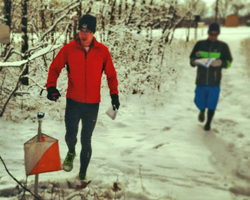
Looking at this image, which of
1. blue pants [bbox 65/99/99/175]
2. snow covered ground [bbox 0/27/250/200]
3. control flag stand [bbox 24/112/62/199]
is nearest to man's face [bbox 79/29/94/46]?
blue pants [bbox 65/99/99/175]

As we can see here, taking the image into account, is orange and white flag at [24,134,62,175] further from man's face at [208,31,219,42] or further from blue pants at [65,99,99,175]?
man's face at [208,31,219,42]

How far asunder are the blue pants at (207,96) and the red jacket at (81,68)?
2.83m

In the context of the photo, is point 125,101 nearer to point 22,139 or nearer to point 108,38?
point 108,38

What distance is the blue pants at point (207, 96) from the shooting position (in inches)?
218

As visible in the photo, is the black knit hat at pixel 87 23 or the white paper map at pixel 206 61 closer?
the black knit hat at pixel 87 23

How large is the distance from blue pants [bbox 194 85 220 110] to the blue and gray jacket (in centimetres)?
12

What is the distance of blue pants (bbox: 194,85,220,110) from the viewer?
5.54 meters

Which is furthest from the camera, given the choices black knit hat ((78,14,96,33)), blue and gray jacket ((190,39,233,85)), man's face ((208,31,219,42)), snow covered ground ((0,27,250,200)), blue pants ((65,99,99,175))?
blue and gray jacket ((190,39,233,85))

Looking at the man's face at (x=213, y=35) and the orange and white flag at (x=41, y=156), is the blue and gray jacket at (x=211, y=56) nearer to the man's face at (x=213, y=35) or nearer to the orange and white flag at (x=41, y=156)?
the man's face at (x=213, y=35)

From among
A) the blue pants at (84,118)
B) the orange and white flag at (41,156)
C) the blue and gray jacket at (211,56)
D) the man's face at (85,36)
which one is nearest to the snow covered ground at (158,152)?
the blue pants at (84,118)

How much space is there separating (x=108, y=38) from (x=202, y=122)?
325 cm

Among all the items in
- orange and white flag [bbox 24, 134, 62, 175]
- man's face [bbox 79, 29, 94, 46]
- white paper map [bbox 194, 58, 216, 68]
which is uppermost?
man's face [bbox 79, 29, 94, 46]

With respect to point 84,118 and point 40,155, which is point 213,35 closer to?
point 84,118

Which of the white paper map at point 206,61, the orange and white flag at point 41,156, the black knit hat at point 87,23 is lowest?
the orange and white flag at point 41,156
